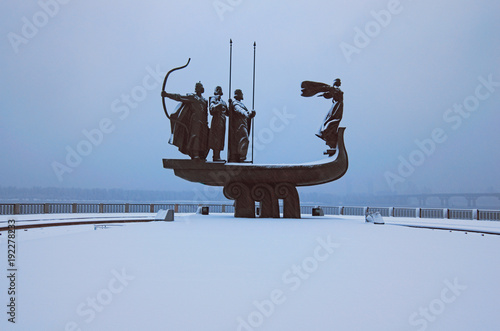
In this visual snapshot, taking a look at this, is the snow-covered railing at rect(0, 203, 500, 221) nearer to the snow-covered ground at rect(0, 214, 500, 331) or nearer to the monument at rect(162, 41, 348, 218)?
the monument at rect(162, 41, 348, 218)

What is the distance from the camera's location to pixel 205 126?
44.4 ft

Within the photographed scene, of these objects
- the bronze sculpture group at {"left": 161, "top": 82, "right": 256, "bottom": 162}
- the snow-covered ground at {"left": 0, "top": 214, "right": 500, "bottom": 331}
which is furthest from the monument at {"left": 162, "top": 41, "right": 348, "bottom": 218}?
the snow-covered ground at {"left": 0, "top": 214, "right": 500, "bottom": 331}

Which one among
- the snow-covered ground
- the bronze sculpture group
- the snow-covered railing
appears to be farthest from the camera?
the snow-covered railing

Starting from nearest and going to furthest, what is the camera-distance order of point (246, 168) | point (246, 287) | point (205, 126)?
1. point (246, 287)
2. point (246, 168)
3. point (205, 126)

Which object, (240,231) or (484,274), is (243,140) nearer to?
(240,231)

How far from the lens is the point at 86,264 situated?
4.68m

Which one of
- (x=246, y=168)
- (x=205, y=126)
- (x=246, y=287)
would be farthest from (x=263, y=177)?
(x=246, y=287)

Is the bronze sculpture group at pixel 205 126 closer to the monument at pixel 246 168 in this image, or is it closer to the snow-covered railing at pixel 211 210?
the monument at pixel 246 168

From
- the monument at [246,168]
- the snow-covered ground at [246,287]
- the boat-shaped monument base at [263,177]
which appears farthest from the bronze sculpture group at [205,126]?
the snow-covered ground at [246,287]

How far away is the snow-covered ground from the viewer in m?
2.85

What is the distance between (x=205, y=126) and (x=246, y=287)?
10.3 metres

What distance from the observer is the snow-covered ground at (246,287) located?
2.85m

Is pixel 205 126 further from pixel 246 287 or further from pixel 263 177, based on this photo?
pixel 246 287

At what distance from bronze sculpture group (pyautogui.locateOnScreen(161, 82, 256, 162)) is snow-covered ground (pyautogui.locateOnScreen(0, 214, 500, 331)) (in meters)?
7.13
